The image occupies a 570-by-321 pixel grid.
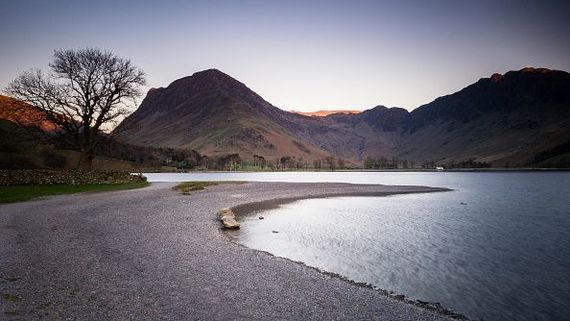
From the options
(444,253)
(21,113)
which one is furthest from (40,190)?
(444,253)

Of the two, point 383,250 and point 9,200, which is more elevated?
point 9,200

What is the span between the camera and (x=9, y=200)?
2692 centimetres

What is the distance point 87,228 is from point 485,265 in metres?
21.2

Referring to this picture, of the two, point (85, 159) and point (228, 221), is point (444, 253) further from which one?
point (85, 159)

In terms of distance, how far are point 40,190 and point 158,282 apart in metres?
31.4

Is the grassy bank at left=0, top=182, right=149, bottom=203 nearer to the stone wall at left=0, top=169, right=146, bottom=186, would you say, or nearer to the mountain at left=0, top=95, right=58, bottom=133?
the stone wall at left=0, top=169, right=146, bottom=186

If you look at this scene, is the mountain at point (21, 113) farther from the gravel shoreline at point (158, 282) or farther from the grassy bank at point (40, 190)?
the gravel shoreline at point (158, 282)

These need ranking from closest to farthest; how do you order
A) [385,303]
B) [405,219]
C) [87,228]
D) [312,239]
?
[385,303] < [87,228] < [312,239] < [405,219]

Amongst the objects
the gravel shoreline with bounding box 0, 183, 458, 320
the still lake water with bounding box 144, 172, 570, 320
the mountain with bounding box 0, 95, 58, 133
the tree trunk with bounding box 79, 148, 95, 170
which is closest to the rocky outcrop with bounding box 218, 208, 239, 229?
the still lake water with bounding box 144, 172, 570, 320

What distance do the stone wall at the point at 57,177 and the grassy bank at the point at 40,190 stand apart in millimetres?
1071

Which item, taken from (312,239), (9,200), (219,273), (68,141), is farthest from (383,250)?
(68,141)

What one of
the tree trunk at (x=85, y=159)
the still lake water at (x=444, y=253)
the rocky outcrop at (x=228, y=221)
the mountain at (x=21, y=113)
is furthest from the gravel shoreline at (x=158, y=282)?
the tree trunk at (x=85, y=159)

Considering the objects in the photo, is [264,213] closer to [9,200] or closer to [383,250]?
[383,250]

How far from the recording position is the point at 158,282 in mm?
10562
